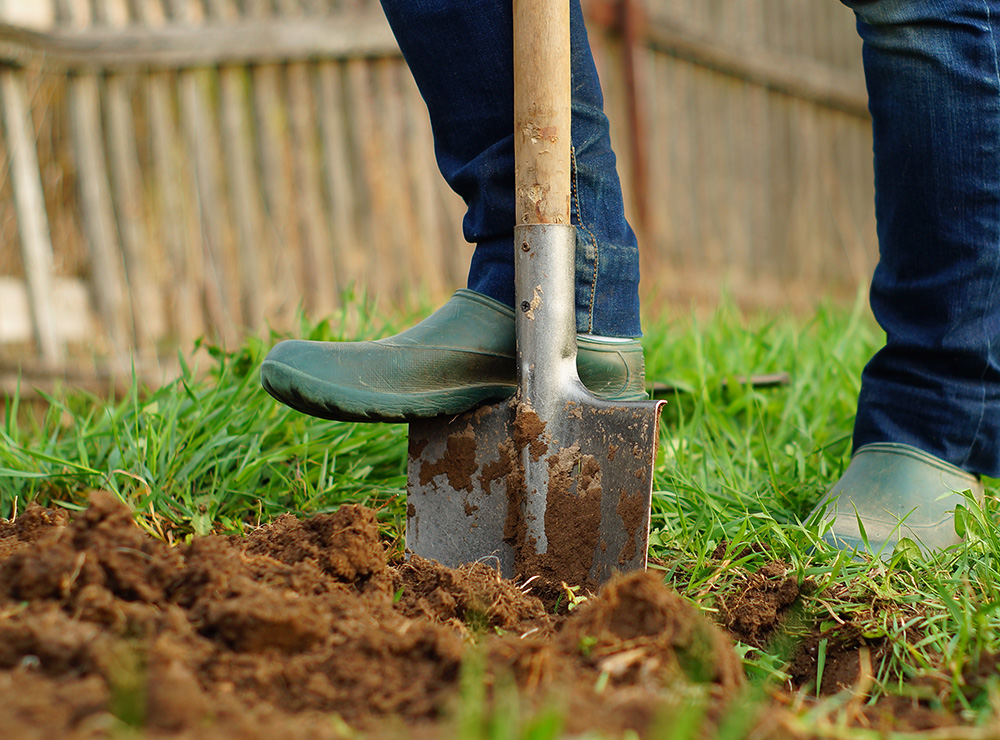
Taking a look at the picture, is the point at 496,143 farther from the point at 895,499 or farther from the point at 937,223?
the point at 895,499

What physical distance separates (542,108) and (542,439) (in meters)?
0.55

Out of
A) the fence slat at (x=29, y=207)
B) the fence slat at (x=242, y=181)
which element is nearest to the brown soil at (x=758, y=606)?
Answer: the fence slat at (x=242, y=181)

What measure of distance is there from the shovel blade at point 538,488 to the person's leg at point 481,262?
0.09m

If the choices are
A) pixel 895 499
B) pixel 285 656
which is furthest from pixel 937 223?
pixel 285 656

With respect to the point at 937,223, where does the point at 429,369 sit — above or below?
below

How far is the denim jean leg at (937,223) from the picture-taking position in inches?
59.1

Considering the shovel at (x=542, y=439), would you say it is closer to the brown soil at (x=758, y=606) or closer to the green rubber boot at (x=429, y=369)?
the green rubber boot at (x=429, y=369)

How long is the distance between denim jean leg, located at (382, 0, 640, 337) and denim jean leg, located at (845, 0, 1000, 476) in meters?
0.49

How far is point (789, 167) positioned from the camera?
5.94 metres

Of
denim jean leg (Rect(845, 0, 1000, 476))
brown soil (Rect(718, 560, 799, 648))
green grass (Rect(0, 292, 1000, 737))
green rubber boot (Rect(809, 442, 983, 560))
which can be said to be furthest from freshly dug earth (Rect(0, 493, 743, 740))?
denim jean leg (Rect(845, 0, 1000, 476))

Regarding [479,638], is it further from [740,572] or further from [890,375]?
[890,375]

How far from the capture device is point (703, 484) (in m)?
1.73

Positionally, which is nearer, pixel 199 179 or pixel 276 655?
pixel 276 655

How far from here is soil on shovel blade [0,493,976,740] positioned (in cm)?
72
